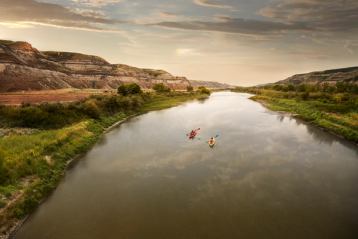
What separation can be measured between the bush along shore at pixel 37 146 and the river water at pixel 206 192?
0.92m

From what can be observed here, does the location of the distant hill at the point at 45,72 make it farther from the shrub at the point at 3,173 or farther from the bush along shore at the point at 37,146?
the shrub at the point at 3,173


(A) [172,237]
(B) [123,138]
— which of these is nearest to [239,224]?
(A) [172,237]

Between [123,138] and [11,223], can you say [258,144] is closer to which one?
[123,138]

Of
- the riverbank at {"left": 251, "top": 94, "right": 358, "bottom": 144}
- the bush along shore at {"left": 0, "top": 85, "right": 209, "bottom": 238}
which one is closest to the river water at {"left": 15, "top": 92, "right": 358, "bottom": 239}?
the bush along shore at {"left": 0, "top": 85, "right": 209, "bottom": 238}

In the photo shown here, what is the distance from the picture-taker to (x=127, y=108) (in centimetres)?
5575

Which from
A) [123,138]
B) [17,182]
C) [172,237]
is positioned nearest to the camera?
[172,237]

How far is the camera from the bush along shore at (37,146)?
16.1m

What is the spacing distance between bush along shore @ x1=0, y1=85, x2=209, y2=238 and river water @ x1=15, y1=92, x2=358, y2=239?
917mm

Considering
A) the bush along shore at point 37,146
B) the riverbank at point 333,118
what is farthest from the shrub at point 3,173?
the riverbank at point 333,118

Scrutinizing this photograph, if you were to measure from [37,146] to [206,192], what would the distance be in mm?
14290

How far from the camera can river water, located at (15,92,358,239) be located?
14.0 meters

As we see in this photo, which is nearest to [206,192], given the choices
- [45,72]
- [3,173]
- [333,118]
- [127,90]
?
[3,173]

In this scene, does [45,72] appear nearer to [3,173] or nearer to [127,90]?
[127,90]

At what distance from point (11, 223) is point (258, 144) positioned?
24238mm
